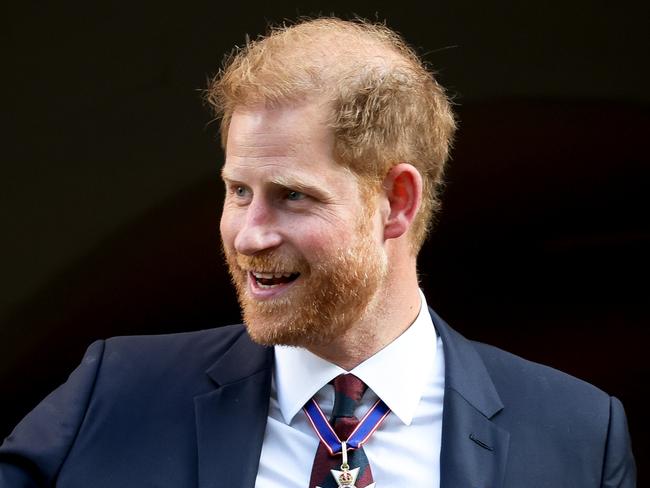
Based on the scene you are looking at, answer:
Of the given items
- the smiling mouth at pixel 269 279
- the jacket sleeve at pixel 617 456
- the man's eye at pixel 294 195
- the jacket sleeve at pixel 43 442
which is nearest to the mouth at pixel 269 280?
the smiling mouth at pixel 269 279

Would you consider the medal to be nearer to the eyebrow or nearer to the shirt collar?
the shirt collar

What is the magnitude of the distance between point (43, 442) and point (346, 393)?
57 cm

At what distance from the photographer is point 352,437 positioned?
8.72 ft

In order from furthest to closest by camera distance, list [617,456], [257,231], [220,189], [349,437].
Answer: [220,189]
[617,456]
[349,437]
[257,231]

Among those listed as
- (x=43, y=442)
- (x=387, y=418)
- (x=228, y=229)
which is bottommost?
(x=43, y=442)

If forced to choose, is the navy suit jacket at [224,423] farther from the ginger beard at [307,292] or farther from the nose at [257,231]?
the nose at [257,231]

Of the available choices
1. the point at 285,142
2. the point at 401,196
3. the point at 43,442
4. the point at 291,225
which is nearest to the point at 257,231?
the point at 291,225

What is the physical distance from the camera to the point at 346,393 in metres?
2.71

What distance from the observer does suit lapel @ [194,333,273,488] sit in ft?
8.52

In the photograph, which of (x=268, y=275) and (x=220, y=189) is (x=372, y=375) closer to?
(x=268, y=275)

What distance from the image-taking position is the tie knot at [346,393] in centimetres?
270

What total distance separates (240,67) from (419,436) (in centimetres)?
78

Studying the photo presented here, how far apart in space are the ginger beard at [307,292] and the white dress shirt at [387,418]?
117 millimetres

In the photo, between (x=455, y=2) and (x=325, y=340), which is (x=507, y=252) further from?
(x=325, y=340)
